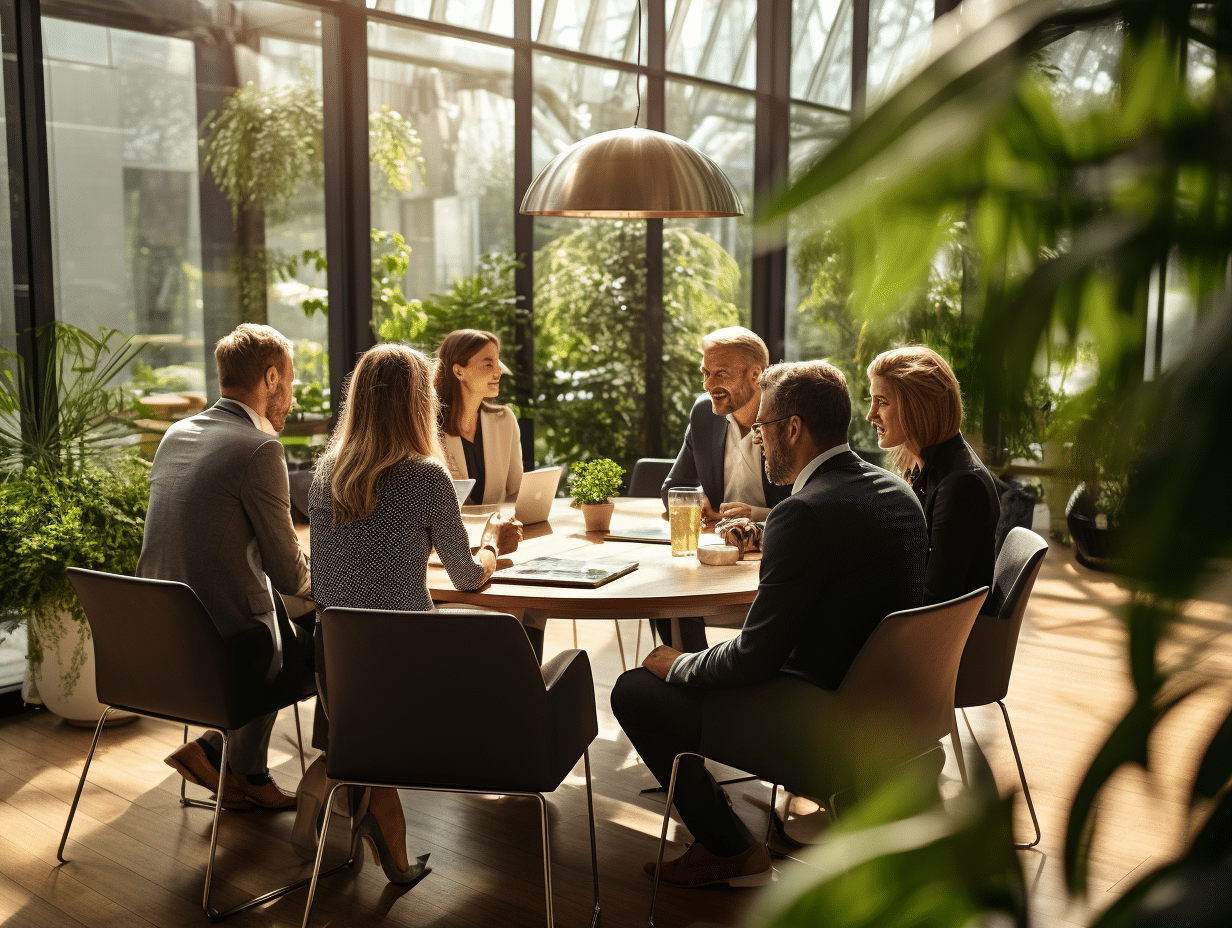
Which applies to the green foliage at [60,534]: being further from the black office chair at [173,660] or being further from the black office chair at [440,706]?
the black office chair at [440,706]

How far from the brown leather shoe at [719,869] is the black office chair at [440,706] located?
2.06 ft

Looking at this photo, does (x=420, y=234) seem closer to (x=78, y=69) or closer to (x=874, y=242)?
(x=78, y=69)

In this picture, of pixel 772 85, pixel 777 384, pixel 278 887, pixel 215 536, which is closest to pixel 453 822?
pixel 278 887

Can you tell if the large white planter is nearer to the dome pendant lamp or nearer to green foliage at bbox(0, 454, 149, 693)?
green foliage at bbox(0, 454, 149, 693)

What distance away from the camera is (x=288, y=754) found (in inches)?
159

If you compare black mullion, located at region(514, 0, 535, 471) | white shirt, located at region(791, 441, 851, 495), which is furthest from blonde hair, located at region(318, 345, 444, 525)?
black mullion, located at region(514, 0, 535, 471)

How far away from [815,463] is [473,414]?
74.1 inches

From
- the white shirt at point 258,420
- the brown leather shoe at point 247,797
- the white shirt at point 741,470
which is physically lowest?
the brown leather shoe at point 247,797

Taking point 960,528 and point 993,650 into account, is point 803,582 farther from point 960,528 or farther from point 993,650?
point 993,650

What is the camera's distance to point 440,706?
7.80ft

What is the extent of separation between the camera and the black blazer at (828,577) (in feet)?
7.95

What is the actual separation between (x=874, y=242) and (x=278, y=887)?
10.4ft

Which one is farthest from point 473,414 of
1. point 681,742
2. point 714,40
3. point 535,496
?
point 714,40

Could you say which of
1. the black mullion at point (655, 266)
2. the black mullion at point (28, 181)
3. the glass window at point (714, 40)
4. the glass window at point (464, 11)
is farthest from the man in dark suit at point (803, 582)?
the glass window at point (714, 40)
